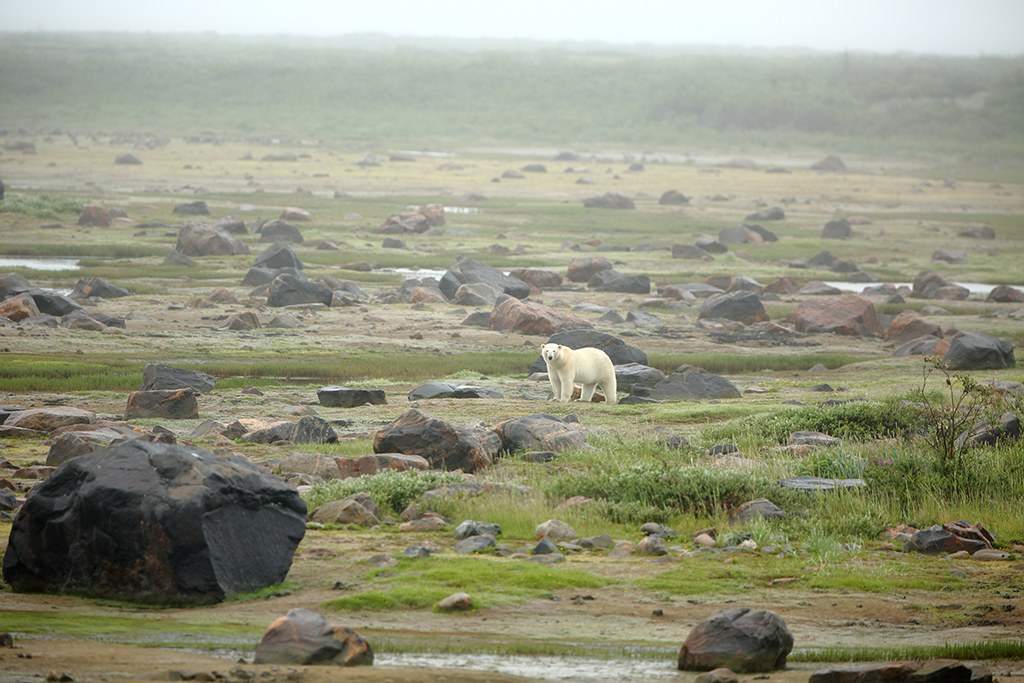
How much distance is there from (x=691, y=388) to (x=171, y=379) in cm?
924

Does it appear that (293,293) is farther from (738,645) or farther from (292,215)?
(738,645)

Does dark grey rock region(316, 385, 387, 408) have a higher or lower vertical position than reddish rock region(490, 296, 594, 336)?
lower

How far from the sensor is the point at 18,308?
2295cm

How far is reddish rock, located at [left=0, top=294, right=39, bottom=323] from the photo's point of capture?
22859mm

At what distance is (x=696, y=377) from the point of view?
769 inches

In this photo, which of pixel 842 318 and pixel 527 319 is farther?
pixel 842 318

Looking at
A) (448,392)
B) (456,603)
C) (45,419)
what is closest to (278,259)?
(448,392)

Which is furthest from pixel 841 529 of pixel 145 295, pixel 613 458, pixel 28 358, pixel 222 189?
pixel 222 189

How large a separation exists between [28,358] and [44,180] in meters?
37.0

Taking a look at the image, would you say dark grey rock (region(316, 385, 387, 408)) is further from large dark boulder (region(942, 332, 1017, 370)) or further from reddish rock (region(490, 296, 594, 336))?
large dark boulder (region(942, 332, 1017, 370))

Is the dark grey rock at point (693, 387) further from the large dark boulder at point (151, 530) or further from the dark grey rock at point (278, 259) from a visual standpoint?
the dark grey rock at point (278, 259)

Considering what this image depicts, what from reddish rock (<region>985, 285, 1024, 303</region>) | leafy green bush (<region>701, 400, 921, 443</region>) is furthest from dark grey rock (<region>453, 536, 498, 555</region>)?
reddish rock (<region>985, 285, 1024, 303</region>)

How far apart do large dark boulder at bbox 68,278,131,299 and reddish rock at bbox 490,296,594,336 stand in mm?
9955

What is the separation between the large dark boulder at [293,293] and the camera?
1064 inches
